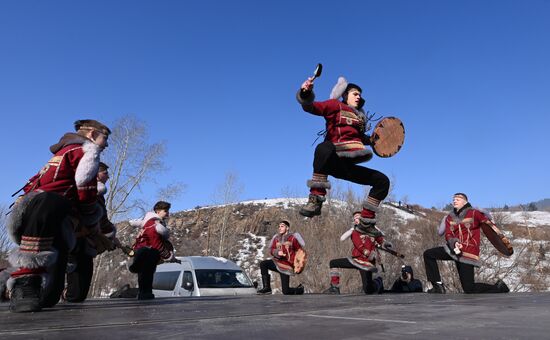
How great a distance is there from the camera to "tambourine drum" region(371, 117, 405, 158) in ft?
17.4

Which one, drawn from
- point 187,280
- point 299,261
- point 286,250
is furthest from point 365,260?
point 187,280

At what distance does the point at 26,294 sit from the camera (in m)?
3.46

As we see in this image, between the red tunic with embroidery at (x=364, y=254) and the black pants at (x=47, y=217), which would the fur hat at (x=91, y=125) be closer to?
the black pants at (x=47, y=217)

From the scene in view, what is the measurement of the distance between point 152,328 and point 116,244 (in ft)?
12.2

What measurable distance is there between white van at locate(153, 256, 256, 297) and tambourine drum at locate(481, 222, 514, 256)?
6025 millimetres

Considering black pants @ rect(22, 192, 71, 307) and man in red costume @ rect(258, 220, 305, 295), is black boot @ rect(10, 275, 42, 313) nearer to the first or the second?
black pants @ rect(22, 192, 71, 307)

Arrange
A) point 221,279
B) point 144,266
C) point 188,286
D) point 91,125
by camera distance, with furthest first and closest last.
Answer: point 221,279 → point 188,286 → point 144,266 → point 91,125

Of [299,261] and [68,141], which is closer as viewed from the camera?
[68,141]

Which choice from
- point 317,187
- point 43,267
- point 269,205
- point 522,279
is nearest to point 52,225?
point 43,267

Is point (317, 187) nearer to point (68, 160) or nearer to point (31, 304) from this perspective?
point (68, 160)

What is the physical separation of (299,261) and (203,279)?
3010 millimetres

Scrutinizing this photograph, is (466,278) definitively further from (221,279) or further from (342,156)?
(221,279)

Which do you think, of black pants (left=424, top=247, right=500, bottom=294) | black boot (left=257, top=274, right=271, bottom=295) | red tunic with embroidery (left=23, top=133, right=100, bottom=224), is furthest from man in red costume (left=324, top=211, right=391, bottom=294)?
red tunic with embroidery (left=23, top=133, right=100, bottom=224)

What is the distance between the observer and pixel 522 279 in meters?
19.5
